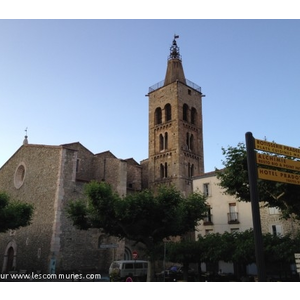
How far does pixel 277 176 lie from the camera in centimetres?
753

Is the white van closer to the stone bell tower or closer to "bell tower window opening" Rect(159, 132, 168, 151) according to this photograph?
the stone bell tower

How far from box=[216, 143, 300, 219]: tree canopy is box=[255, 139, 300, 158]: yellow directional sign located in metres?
6.16

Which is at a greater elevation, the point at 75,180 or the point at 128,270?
the point at 75,180

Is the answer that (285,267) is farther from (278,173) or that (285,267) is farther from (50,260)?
(50,260)

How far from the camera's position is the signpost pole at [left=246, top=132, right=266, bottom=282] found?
589 centimetres

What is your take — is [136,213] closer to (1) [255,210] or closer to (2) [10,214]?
(2) [10,214]

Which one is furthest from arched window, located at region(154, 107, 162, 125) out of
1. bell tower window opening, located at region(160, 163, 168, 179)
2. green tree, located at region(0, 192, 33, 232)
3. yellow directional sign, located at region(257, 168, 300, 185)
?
yellow directional sign, located at region(257, 168, 300, 185)

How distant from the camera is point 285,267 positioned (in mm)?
17547

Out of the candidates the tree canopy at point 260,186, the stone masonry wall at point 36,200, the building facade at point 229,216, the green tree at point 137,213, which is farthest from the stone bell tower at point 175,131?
the tree canopy at point 260,186

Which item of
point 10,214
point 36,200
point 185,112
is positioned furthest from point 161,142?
point 10,214

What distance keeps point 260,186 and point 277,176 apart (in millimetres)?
7549

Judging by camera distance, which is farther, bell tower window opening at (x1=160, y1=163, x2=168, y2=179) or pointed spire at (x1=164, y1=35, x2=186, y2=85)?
pointed spire at (x1=164, y1=35, x2=186, y2=85)

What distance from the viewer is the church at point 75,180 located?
85.9 feet

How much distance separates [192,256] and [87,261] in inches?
422
